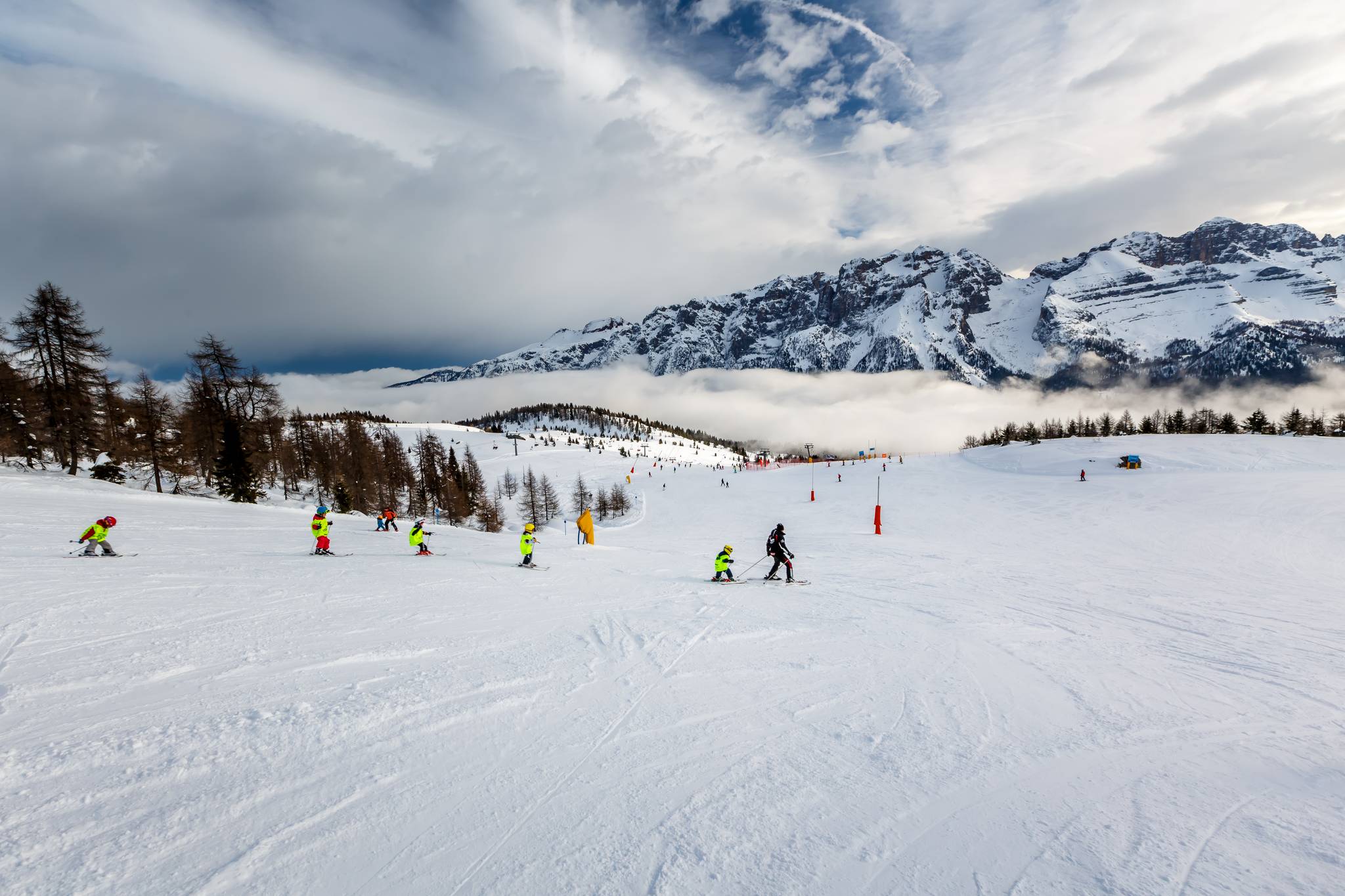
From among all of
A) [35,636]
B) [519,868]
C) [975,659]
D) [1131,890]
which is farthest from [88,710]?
[975,659]

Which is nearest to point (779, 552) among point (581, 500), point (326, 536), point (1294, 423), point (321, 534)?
point (326, 536)

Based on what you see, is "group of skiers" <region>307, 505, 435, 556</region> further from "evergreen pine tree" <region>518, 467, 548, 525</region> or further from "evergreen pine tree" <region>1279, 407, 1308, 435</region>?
"evergreen pine tree" <region>1279, 407, 1308, 435</region>

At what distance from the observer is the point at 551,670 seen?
24.6ft

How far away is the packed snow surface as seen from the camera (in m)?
3.82

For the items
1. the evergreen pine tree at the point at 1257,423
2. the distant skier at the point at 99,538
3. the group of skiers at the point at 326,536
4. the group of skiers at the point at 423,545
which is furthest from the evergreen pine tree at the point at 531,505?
the evergreen pine tree at the point at 1257,423

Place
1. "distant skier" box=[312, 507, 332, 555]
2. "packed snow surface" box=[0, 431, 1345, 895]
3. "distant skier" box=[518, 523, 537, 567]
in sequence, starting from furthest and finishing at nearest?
1. "distant skier" box=[518, 523, 537, 567]
2. "distant skier" box=[312, 507, 332, 555]
3. "packed snow surface" box=[0, 431, 1345, 895]

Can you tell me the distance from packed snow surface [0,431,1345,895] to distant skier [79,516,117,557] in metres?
0.85

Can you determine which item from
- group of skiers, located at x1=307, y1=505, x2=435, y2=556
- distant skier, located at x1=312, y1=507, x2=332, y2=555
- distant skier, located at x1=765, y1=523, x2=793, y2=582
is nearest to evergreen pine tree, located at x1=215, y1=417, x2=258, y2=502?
group of skiers, located at x1=307, y1=505, x2=435, y2=556

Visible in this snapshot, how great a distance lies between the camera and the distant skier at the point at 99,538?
43.9 ft

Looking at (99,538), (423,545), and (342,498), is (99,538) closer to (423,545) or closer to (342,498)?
(423,545)

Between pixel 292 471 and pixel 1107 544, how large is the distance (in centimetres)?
6460

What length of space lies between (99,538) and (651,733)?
16.3 metres

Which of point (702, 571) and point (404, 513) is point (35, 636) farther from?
point (404, 513)

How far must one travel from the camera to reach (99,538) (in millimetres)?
13477
